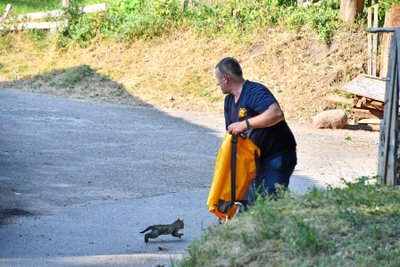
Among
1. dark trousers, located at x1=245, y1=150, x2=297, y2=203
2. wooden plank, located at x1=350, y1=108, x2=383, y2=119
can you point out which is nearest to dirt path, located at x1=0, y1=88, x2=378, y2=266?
wooden plank, located at x1=350, y1=108, x2=383, y2=119

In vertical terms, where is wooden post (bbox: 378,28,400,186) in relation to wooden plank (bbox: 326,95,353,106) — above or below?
above

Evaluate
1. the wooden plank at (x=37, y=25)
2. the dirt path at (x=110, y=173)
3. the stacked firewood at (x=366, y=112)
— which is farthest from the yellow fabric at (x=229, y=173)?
the wooden plank at (x=37, y=25)

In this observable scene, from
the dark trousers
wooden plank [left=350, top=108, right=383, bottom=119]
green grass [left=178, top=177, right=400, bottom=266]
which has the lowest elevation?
wooden plank [left=350, top=108, right=383, bottom=119]

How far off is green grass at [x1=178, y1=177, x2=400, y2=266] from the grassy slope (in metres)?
13.9

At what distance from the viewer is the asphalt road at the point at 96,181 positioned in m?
9.11

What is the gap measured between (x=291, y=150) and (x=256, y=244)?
2466 millimetres

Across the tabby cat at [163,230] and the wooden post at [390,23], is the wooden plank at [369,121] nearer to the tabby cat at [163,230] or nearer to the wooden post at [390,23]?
the wooden post at [390,23]

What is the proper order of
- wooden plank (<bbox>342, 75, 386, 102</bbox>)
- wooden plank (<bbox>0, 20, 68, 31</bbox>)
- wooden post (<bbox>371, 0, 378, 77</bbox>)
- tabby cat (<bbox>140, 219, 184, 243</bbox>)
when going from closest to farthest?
tabby cat (<bbox>140, 219, 184, 243</bbox>) < wooden plank (<bbox>342, 75, 386, 102</bbox>) < wooden post (<bbox>371, 0, 378, 77</bbox>) < wooden plank (<bbox>0, 20, 68, 31</bbox>)

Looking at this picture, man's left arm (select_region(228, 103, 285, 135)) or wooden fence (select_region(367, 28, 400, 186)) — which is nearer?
man's left arm (select_region(228, 103, 285, 135))

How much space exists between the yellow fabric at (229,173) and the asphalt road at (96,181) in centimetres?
61

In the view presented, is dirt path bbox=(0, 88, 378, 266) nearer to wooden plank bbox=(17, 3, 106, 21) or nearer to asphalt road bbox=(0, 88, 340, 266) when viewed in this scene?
asphalt road bbox=(0, 88, 340, 266)

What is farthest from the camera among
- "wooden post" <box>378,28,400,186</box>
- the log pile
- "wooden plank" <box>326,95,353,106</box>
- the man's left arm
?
"wooden plank" <box>326,95,353,106</box>

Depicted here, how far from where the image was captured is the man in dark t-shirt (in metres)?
7.64

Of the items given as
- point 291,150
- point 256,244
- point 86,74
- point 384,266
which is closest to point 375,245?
point 384,266
